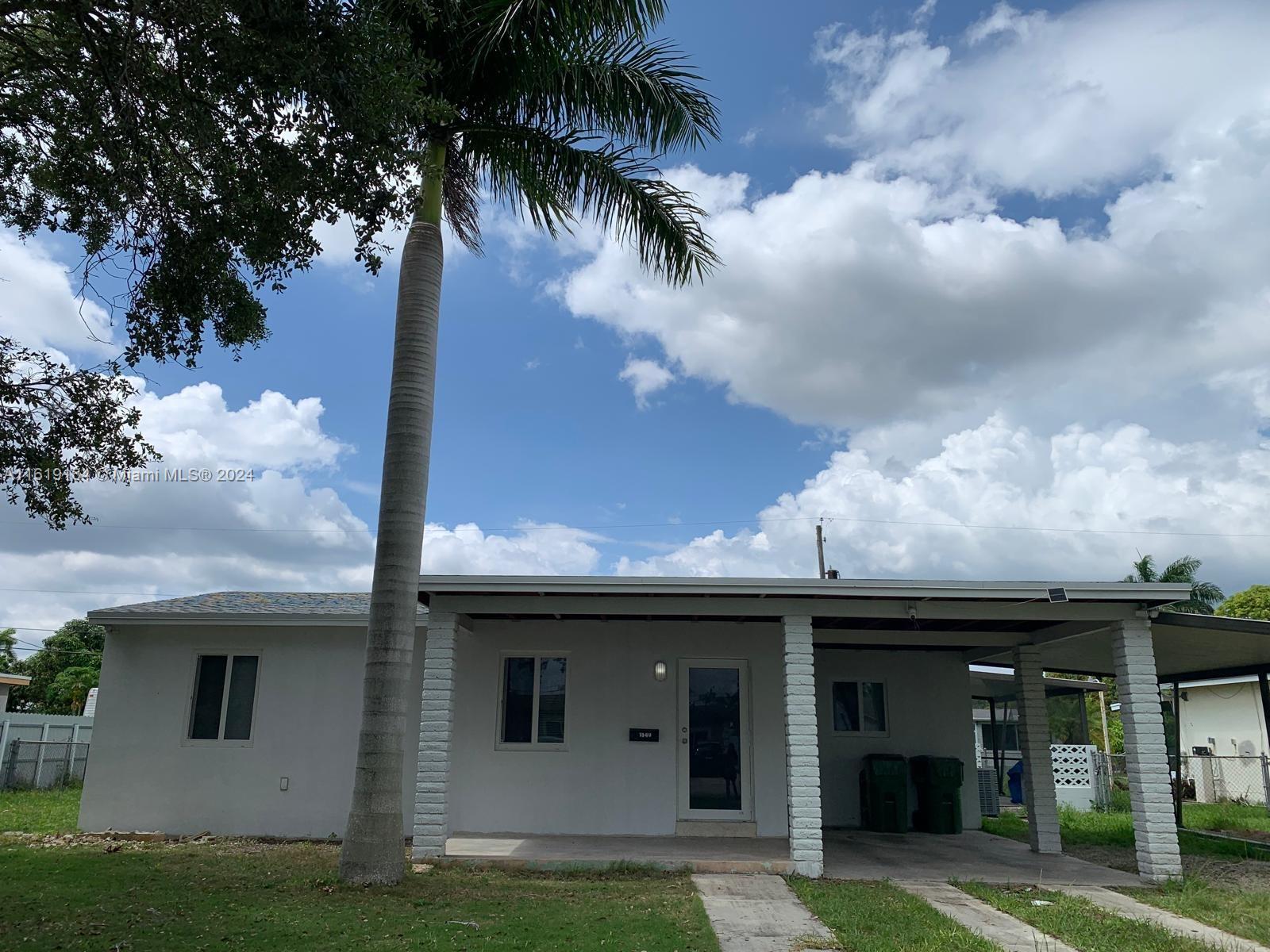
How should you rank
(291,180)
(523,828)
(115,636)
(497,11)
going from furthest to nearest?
(115,636), (523,828), (497,11), (291,180)

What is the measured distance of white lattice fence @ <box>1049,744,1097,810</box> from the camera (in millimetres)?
19953

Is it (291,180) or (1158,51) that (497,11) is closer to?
(291,180)

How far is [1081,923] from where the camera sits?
7.20m

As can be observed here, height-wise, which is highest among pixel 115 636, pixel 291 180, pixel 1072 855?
pixel 291 180

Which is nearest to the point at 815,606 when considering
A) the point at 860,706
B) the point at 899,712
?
the point at 860,706

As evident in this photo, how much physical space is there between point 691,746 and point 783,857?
2.28 metres

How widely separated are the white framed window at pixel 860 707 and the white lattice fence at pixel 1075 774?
331 inches

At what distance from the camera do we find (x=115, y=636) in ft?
41.3

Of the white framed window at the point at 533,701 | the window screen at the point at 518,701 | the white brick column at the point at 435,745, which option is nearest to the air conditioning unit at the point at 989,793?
the white framed window at the point at 533,701

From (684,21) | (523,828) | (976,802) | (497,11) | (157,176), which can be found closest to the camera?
(157,176)

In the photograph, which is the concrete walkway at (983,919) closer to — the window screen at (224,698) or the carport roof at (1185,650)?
the carport roof at (1185,650)

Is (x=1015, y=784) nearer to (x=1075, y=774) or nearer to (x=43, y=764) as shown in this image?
(x=1075, y=774)

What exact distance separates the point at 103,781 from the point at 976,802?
13.5m

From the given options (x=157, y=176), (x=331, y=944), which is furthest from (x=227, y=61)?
(x=331, y=944)
